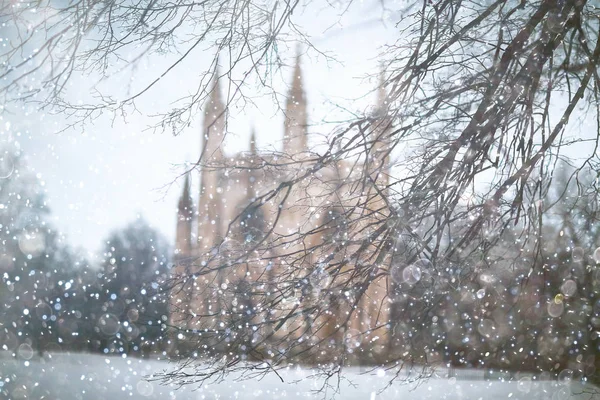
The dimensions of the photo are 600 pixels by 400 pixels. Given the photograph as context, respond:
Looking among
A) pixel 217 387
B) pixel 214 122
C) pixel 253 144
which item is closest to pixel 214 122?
pixel 214 122

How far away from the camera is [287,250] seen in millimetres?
2363

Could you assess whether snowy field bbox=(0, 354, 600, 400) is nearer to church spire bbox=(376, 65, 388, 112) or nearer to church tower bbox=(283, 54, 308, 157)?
church tower bbox=(283, 54, 308, 157)

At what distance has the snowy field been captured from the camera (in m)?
4.32

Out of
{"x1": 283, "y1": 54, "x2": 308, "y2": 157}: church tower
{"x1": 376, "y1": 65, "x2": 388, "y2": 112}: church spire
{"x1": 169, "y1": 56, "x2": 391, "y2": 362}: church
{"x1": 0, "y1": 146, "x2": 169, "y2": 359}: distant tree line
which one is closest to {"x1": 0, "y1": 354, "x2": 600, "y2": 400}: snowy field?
{"x1": 0, "y1": 146, "x2": 169, "y2": 359}: distant tree line

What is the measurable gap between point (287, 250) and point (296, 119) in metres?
0.54

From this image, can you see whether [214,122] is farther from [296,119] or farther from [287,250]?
[287,250]

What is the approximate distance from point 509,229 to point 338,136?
0.97m

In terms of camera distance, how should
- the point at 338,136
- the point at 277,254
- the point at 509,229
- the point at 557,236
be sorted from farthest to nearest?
the point at 557,236, the point at 509,229, the point at 277,254, the point at 338,136

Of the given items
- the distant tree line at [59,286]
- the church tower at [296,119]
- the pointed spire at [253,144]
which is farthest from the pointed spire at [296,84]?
the distant tree line at [59,286]

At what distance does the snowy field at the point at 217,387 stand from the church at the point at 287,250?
4.95ft

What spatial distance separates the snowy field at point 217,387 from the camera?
4.32 meters

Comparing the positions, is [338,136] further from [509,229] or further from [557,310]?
[557,310]

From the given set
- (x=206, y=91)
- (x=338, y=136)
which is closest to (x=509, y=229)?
(x=338, y=136)

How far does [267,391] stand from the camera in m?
4.77
